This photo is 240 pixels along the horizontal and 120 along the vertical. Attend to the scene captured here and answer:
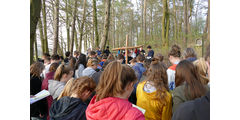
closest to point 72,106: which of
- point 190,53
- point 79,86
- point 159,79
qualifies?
point 79,86

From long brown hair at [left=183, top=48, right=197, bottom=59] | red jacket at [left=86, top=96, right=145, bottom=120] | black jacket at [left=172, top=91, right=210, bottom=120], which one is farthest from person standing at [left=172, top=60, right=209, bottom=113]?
long brown hair at [left=183, top=48, right=197, bottom=59]

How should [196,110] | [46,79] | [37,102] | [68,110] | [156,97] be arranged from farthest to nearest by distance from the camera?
[46,79] → [37,102] → [156,97] → [68,110] → [196,110]

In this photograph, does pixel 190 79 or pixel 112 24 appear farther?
pixel 112 24

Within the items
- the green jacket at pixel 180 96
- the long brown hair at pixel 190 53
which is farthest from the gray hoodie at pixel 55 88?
the long brown hair at pixel 190 53

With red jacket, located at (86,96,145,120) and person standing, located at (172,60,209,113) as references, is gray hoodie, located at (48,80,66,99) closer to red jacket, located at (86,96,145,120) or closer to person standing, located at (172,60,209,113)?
red jacket, located at (86,96,145,120)

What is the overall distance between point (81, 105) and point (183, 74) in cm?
121

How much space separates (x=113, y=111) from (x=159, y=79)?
108 cm

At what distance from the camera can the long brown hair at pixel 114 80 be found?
4.89 ft

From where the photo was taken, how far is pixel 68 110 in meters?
1.78

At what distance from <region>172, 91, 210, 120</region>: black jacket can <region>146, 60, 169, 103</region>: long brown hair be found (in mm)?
885

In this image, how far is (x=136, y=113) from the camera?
137cm

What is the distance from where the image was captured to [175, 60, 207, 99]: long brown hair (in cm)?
170

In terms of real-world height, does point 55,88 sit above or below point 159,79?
below

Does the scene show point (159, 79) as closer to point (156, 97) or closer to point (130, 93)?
point (156, 97)
